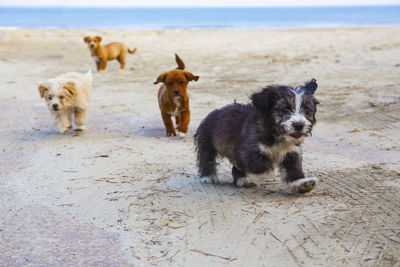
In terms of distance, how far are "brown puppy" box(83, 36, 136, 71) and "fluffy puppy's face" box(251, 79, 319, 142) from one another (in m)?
12.7

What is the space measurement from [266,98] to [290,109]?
0.91ft

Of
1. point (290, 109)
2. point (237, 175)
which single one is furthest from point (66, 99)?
point (290, 109)

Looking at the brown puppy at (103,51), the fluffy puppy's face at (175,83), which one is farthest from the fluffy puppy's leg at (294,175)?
the brown puppy at (103,51)

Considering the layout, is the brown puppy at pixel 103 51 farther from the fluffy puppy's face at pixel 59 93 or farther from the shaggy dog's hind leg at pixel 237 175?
the shaggy dog's hind leg at pixel 237 175

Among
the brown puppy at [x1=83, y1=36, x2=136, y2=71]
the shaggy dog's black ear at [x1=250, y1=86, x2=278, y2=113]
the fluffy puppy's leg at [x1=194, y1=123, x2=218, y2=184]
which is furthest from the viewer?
the brown puppy at [x1=83, y1=36, x2=136, y2=71]

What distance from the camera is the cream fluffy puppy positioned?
8.69m

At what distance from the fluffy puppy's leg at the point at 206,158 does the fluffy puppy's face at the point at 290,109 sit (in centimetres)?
103

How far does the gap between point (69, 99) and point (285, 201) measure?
515 cm

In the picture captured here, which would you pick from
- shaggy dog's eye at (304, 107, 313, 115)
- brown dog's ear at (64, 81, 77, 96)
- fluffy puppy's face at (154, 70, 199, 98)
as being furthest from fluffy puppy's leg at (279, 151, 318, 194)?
→ brown dog's ear at (64, 81, 77, 96)

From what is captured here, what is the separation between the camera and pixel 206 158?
572 centimetres

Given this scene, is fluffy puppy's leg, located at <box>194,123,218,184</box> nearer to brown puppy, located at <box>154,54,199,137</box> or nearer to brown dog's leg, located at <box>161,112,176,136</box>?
brown puppy, located at <box>154,54,199,137</box>

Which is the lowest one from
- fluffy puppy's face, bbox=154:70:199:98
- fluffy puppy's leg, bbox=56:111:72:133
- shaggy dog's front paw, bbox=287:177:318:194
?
fluffy puppy's leg, bbox=56:111:72:133

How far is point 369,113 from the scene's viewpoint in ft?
30.2

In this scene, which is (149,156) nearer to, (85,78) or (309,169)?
(309,169)
